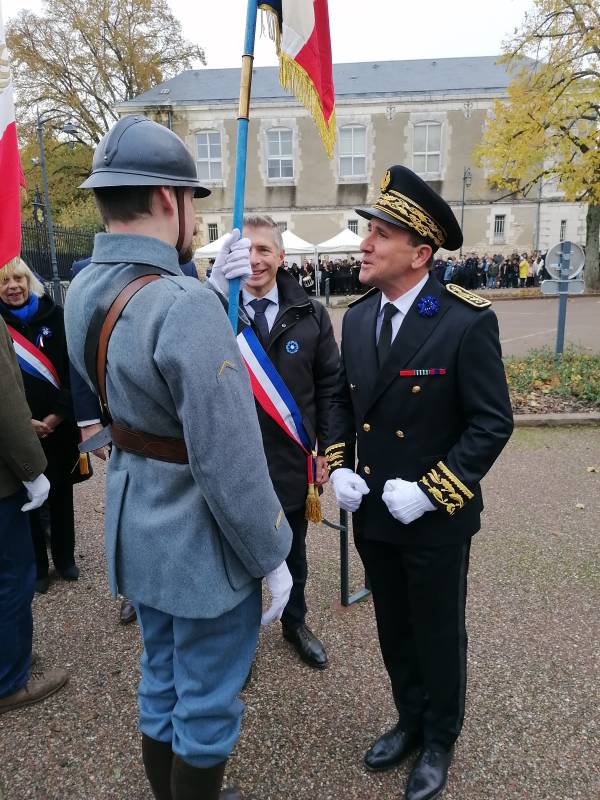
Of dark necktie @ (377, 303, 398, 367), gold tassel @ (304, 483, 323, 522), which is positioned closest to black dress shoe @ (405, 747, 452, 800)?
gold tassel @ (304, 483, 323, 522)

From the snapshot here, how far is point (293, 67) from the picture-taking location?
2254 mm

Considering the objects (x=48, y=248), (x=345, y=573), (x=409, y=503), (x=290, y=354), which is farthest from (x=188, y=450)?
(x=48, y=248)

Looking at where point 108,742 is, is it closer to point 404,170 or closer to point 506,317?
point 404,170

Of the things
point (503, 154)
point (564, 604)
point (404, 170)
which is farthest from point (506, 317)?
point (404, 170)

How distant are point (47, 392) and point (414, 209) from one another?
2.66 meters

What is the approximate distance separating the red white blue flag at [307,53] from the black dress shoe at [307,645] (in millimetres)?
2367

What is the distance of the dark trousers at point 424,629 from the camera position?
2.18 metres

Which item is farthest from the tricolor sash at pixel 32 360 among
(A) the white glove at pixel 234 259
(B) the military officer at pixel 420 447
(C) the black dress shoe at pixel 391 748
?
(C) the black dress shoe at pixel 391 748

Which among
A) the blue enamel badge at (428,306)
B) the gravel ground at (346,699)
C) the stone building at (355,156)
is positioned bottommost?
the gravel ground at (346,699)

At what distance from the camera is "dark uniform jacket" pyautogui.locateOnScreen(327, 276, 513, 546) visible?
2012 millimetres

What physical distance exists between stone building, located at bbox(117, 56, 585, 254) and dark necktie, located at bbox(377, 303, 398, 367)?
1276 inches

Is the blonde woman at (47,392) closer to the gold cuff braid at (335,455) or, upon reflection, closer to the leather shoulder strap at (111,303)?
the gold cuff braid at (335,455)

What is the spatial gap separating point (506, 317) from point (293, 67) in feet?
51.9

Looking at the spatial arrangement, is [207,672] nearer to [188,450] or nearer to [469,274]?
[188,450]
